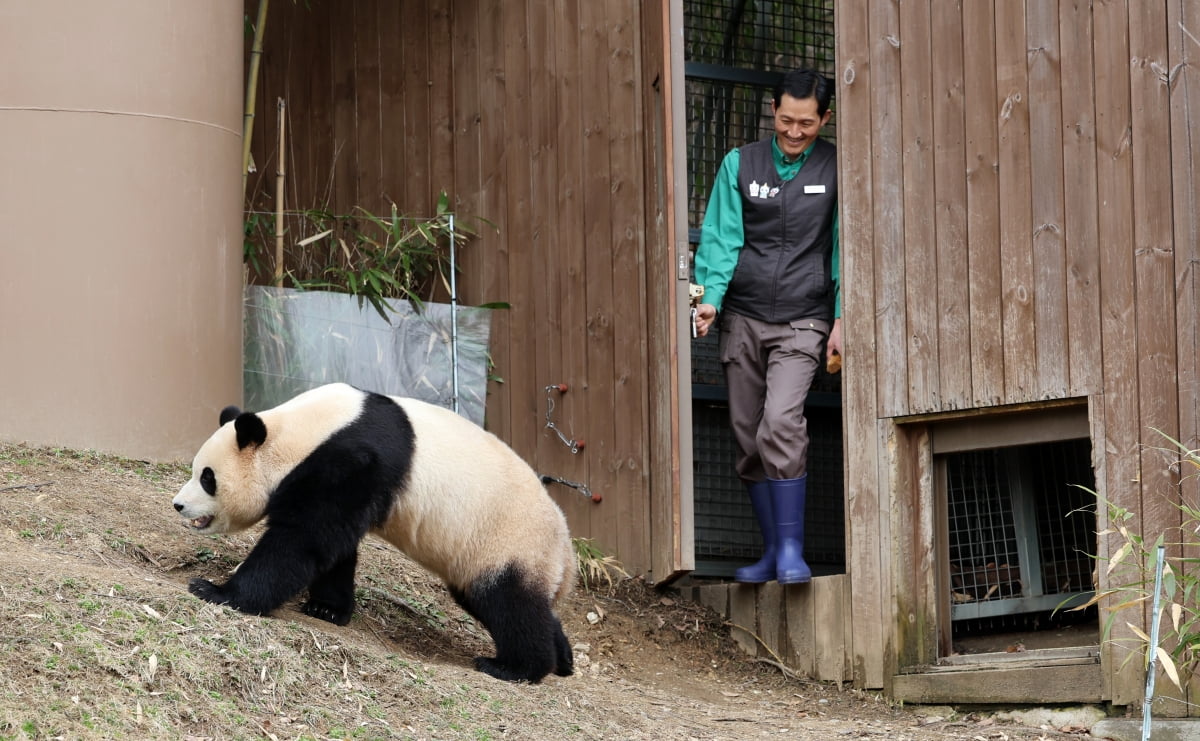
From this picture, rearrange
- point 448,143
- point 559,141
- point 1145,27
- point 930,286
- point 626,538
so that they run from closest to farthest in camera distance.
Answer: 1. point 1145,27
2. point 930,286
3. point 626,538
4. point 559,141
5. point 448,143

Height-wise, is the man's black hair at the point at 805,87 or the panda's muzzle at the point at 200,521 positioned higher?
the man's black hair at the point at 805,87

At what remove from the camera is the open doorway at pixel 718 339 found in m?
7.90

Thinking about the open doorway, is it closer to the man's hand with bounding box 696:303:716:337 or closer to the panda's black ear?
the man's hand with bounding box 696:303:716:337

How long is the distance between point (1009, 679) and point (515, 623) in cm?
209

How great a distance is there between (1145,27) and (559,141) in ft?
10.7

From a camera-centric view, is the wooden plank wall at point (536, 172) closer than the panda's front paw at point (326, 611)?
No

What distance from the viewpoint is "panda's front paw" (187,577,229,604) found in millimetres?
4855

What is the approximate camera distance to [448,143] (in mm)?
8859

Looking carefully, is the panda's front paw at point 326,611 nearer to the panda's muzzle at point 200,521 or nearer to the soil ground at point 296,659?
the soil ground at point 296,659

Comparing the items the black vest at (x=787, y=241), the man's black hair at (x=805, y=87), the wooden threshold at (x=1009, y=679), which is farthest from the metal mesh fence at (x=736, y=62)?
the wooden threshold at (x=1009, y=679)

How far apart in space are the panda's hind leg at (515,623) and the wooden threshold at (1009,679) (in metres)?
1.80

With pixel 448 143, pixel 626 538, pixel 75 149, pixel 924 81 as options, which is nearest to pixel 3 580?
pixel 75 149

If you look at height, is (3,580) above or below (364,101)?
below

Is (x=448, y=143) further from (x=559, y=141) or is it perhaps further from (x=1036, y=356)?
(x=1036, y=356)
